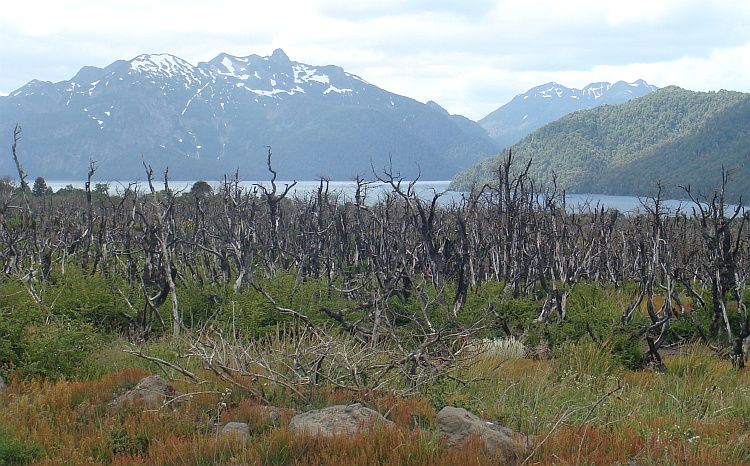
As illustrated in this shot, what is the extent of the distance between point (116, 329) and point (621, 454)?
26.9ft

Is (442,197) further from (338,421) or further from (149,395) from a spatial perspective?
(338,421)

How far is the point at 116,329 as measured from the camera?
9.20 meters

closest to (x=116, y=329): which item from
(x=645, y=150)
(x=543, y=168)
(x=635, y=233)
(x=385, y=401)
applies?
(x=385, y=401)

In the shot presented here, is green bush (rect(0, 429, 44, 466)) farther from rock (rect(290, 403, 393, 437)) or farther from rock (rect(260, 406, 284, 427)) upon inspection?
rock (rect(290, 403, 393, 437))

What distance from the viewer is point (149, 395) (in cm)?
476

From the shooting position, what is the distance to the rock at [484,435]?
152 inches

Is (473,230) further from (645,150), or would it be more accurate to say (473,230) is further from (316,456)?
(645,150)

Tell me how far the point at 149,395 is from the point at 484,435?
115 inches

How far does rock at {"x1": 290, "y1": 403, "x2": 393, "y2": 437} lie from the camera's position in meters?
4.05

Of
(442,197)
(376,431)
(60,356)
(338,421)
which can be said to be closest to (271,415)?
(338,421)

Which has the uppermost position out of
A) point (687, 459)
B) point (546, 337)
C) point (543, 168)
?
point (543, 168)

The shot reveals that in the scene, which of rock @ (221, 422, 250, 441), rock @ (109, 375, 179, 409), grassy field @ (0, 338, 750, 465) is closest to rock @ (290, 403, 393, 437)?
grassy field @ (0, 338, 750, 465)

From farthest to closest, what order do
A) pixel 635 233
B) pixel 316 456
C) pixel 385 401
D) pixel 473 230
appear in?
pixel 635 233, pixel 473 230, pixel 385 401, pixel 316 456

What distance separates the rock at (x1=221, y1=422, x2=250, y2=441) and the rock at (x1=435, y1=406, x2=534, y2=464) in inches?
58.3
